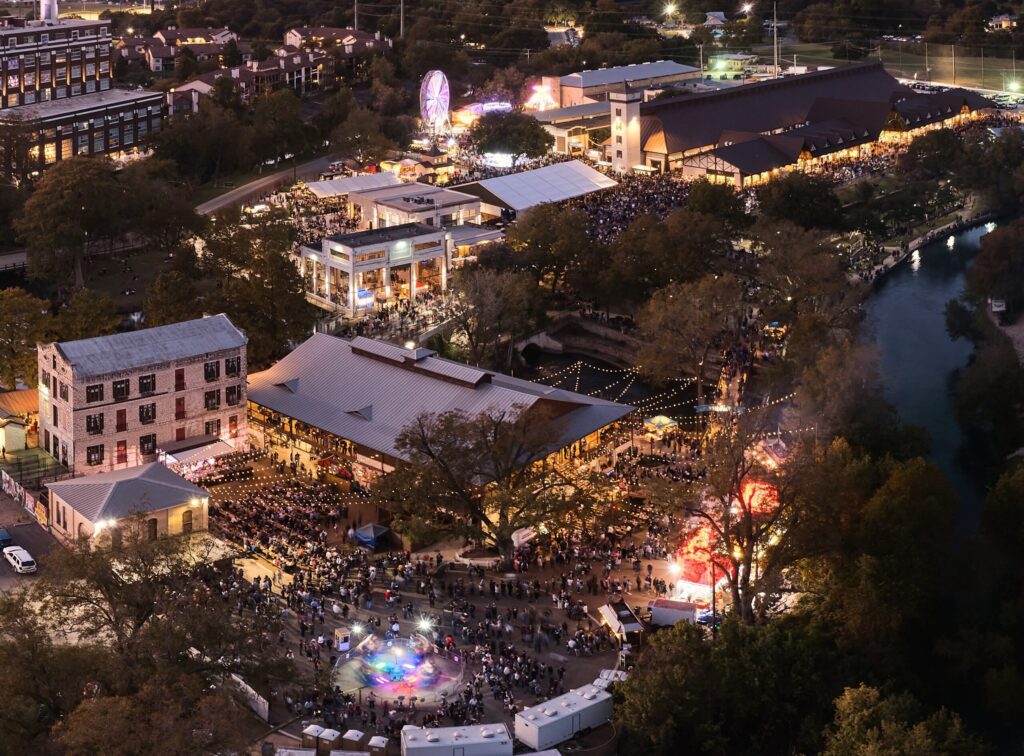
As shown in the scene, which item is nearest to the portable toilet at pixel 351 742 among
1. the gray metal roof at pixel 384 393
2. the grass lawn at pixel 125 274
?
the gray metal roof at pixel 384 393

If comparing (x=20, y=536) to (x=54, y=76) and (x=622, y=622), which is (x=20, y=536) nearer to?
(x=622, y=622)

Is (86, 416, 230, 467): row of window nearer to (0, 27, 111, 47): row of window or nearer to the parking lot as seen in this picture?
the parking lot

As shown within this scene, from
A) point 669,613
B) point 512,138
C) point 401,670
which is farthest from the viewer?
point 512,138

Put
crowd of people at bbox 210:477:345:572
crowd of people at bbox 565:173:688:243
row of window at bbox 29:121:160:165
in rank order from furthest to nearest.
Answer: row of window at bbox 29:121:160:165
crowd of people at bbox 565:173:688:243
crowd of people at bbox 210:477:345:572

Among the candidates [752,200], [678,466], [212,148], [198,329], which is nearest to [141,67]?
[212,148]

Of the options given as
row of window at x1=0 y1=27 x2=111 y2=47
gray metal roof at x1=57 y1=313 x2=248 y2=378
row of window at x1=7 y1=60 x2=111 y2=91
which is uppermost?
row of window at x1=0 y1=27 x2=111 y2=47

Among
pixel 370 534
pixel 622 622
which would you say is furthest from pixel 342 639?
pixel 622 622

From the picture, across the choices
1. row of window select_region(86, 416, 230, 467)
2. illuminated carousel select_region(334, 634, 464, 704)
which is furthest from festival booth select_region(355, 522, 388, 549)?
row of window select_region(86, 416, 230, 467)
